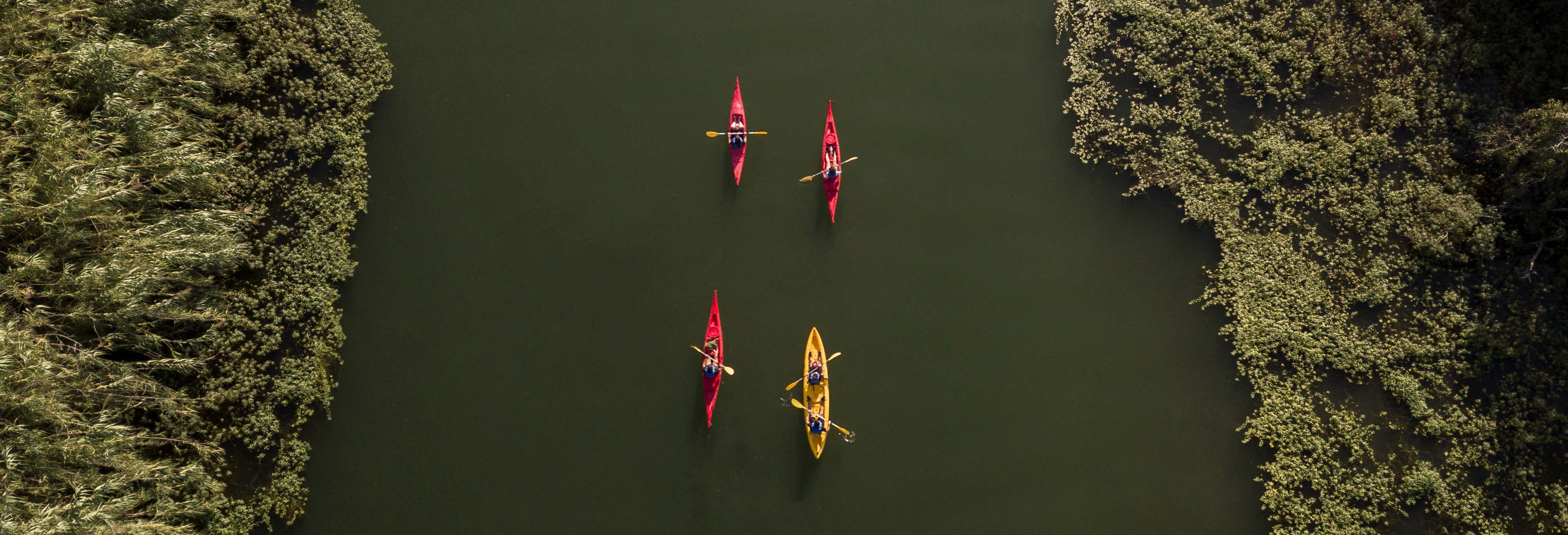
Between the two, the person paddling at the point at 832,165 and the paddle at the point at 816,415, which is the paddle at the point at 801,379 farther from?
the person paddling at the point at 832,165

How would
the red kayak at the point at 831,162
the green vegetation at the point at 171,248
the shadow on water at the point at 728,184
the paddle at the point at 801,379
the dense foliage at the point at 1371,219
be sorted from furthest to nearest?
the shadow on water at the point at 728,184 < the red kayak at the point at 831,162 < the paddle at the point at 801,379 < the dense foliage at the point at 1371,219 < the green vegetation at the point at 171,248

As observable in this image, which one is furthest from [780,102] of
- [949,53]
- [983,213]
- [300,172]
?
[300,172]

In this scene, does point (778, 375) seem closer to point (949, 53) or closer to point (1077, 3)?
point (949, 53)

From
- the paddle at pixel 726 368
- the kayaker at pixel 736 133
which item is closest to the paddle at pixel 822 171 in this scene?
the kayaker at pixel 736 133

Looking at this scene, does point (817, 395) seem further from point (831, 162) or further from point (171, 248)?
point (171, 248)

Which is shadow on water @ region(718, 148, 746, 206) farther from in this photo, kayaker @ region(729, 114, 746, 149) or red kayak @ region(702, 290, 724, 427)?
red kayak @ region(702, 290, 724, 427)

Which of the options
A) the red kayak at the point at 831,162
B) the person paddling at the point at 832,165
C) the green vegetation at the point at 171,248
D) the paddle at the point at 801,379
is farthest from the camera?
the red kayak at the point at 831,162
